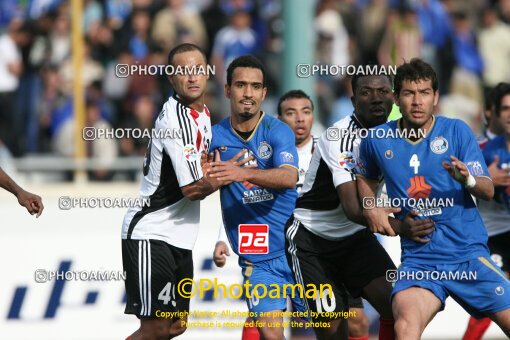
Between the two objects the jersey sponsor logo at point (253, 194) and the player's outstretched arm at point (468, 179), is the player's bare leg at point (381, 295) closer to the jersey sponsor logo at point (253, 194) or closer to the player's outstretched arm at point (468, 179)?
the jersey sponsor logo at point (253, 194)

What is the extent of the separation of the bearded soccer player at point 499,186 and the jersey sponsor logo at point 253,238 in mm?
2414

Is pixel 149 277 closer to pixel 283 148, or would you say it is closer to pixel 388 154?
pixel 283 148

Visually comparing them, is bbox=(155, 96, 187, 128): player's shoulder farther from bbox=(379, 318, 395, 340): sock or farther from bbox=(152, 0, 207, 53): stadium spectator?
bbox=(152, 0, 207, 53): stadium spectator

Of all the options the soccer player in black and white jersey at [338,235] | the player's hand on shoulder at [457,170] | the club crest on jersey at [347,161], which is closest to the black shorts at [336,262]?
the soccer player in black and white jersey at [338,235]

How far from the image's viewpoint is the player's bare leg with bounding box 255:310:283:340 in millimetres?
8867

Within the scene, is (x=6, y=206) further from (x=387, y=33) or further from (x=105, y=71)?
(x=387, y=33)

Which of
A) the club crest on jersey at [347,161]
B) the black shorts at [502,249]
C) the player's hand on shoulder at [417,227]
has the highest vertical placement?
the club crest on jersey at [347,161]

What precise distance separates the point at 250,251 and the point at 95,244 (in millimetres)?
4019

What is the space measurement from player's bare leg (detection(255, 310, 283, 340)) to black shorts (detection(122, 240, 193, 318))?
74cm

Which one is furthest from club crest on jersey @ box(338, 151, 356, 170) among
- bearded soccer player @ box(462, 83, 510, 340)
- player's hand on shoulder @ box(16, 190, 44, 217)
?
player's hand on shoulder @ box(16, 190, 44, 217)

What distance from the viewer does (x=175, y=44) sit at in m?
15.0

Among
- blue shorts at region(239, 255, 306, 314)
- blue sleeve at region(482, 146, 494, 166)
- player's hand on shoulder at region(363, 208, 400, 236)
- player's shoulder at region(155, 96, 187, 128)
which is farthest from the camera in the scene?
blue sleeve at region(482, 146, 494, 166)

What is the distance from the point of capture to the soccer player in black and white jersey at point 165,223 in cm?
898

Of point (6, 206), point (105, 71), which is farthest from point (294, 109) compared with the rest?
point (105, 71)
